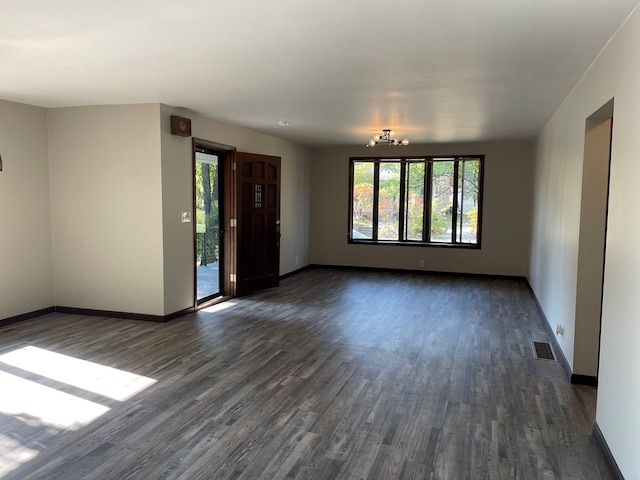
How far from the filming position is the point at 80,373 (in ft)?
12.3

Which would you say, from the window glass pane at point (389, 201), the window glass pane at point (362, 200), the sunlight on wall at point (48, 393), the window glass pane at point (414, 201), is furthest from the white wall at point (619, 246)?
Result: the window glass pane at point (362, 200)

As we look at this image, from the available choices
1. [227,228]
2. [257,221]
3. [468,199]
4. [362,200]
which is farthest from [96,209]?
[468,199]

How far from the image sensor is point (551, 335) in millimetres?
4809

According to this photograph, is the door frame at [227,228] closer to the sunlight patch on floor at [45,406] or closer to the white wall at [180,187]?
the white wall at [180,187]

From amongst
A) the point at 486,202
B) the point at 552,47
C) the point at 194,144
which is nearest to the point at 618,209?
the point at 552,47

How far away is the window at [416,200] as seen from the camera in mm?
8672

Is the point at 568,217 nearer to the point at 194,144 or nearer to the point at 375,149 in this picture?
the point at 194,144

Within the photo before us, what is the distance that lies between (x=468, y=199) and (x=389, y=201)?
147 centimetres

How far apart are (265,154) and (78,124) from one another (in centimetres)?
282

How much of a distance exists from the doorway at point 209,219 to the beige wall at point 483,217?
3.31m

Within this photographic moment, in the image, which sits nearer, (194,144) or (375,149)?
(194,144)

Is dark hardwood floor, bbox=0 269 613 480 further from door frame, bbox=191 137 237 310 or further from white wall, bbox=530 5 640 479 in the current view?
door frame, bbox=191 137 237 310

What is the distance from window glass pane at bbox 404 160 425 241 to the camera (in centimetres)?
891

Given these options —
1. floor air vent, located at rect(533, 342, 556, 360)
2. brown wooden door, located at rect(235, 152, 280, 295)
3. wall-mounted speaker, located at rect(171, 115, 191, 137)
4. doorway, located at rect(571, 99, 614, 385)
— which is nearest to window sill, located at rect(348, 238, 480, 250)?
brown wooden door, located at rect(235, 152, 280, 295)
